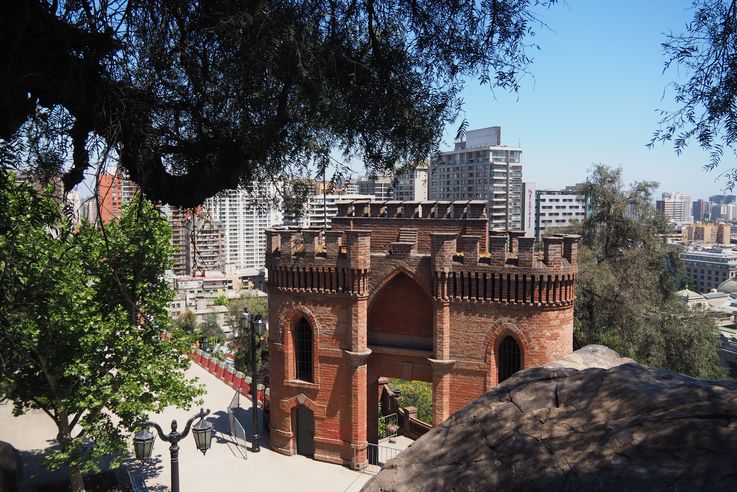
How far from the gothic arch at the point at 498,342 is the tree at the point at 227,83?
9579 mm

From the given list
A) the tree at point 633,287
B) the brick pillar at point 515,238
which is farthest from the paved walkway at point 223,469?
the tree at point 633,287

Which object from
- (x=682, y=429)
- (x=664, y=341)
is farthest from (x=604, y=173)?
(x=682, y=429)

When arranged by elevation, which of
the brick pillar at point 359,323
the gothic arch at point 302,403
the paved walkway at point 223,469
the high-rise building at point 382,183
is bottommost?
the paved walkway at point 223,469

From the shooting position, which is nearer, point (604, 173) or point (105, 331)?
point (105, 331)

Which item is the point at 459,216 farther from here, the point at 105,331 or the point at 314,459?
the point at 105,331

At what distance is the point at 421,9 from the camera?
518cm

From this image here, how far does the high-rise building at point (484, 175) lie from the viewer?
7162 cm

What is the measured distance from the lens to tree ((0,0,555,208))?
3650 mm

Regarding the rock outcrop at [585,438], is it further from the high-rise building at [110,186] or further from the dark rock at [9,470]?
the dark rock at [9,470]

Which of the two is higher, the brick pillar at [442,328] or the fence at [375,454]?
the brick pillar at [442,328]

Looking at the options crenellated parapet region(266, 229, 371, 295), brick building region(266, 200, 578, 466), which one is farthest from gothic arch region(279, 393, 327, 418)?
crenellated parapet region(266, 229, 371, 295)

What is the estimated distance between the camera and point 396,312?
16.1 m

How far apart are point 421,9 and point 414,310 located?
11.3m

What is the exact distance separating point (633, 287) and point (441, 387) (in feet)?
41.0
